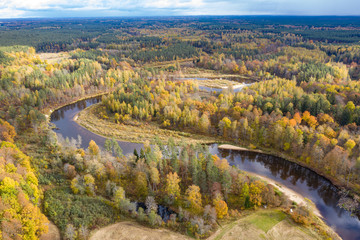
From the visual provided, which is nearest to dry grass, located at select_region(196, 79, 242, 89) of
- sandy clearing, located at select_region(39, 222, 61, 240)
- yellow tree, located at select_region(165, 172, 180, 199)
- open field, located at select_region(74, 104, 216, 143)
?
open field, located at select_region(74, 104, 216, 143)

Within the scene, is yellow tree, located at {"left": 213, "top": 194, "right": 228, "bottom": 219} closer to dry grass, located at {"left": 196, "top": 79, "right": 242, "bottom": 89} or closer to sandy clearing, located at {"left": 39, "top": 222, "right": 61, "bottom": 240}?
sandy clearing, located at {"left": 39, "top": 222, "right": 61, "bottom": 240}

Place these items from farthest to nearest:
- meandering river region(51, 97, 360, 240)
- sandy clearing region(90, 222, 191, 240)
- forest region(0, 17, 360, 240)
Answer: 1. meandering river region(51, 97, 360, 240)
2. forest region(0, 17, 360, 240)
3. sandy clearing region(90, 222, 191, 240)

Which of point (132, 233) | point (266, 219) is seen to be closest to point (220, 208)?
point (266, 219)

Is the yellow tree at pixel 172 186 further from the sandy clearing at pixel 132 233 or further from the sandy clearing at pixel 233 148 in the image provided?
the sandy clearing at pixel 233 148

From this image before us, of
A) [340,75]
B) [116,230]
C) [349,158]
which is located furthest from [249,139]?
[340,75]

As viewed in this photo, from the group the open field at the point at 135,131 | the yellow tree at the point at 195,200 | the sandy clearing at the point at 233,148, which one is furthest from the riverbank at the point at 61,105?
the yellow tree at the point at 195,200

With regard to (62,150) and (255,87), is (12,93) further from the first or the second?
(255,87)

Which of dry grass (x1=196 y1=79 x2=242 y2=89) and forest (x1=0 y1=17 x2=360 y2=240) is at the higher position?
dry grass (x1=196 y1=79 x2=242 y2=89)
